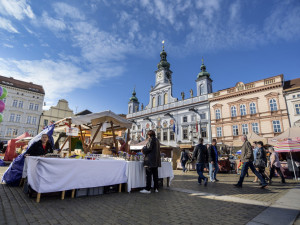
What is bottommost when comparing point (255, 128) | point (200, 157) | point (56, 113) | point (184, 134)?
point (200, 157)

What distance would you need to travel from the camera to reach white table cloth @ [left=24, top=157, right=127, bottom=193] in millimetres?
3537

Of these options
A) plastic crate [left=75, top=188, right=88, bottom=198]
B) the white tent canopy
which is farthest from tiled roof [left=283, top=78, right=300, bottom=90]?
plastic crate [left=75, top=188, right=88, bottom=198]

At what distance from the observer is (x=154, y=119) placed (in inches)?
1324

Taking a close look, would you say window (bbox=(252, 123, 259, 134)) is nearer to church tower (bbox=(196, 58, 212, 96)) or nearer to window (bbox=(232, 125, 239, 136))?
window (bbox=(232, 125, 239, 136))

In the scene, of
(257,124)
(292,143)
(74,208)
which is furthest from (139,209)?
(257,124)

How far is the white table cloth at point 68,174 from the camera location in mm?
3537

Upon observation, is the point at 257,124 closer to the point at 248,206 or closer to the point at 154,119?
the point at 154,119

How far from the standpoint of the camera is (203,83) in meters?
29.5

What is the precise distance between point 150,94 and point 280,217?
110 ft

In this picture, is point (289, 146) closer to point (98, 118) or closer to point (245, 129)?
point (98, 118)

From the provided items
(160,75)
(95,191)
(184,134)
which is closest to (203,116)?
(184,134)

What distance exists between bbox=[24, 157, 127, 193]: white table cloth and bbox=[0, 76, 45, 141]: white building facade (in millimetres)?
36984

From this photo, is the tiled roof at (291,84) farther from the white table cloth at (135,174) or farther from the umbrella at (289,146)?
the white table cloth at (135,174)

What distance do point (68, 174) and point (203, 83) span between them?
28778mm
